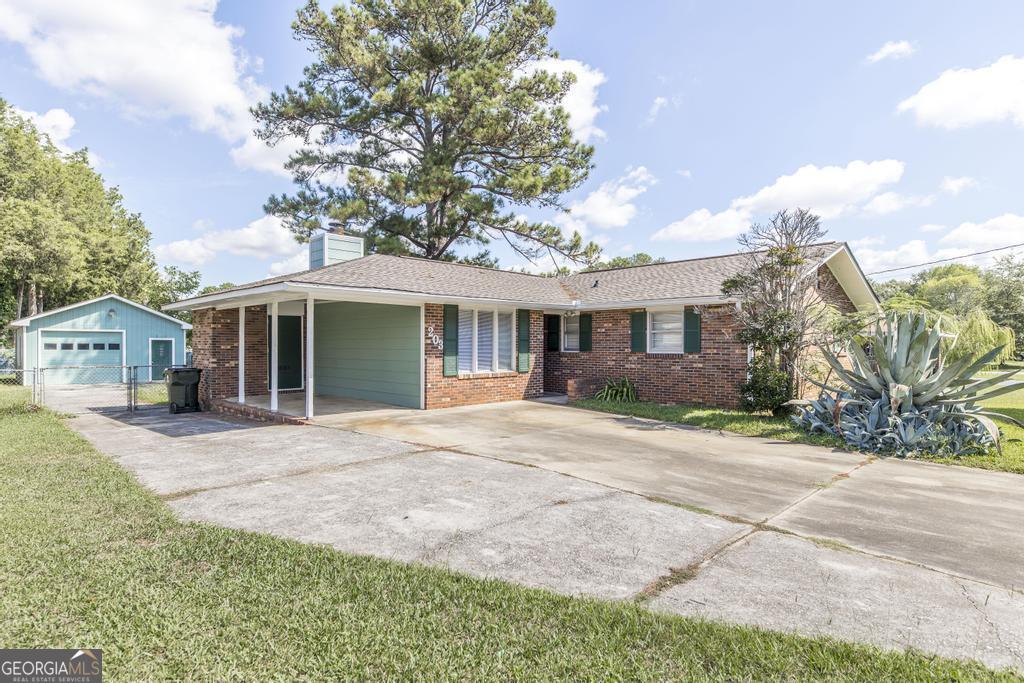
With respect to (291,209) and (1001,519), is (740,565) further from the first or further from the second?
(291,209)

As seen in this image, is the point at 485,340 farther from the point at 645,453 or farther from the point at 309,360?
the point at 645,453

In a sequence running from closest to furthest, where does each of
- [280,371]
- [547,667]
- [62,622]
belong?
[547,667]
[62,622]
[280,371]

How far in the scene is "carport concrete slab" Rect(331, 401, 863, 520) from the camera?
552 centimetres

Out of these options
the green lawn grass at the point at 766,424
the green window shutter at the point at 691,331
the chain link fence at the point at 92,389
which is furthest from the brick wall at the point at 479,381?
the chain link fence at the point at 92,389

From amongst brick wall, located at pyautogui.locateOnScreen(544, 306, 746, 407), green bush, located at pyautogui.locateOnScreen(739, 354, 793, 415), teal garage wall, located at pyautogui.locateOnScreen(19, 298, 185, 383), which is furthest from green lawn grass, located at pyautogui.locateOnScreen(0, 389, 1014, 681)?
teal garage wall, located at pyautogui.locateOnScreen(19, 298, 185, 383)

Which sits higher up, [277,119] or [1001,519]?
[277,119]

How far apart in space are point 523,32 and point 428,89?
4.74 meters

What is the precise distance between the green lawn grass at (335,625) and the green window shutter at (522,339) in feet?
32.1

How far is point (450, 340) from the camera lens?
1180 centimetres

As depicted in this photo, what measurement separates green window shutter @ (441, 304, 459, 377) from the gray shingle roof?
449mm

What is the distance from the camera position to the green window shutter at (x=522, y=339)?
13.4 meters

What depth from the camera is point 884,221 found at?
72.4 feet

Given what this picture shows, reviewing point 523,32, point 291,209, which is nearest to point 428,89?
point 523,32

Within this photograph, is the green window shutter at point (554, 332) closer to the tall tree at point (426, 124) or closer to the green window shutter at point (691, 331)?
the green window shutter at point (691, 331)
